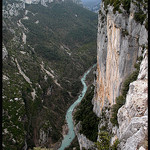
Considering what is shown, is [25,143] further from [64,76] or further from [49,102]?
[64,76]

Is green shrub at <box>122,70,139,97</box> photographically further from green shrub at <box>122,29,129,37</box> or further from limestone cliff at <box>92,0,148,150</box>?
green shrub at <box>122,29,129,37</box>

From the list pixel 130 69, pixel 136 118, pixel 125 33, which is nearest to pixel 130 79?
pixel 130 69

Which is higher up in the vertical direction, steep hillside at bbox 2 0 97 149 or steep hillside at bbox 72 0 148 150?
steep hillside at bbox 72 0 148 150

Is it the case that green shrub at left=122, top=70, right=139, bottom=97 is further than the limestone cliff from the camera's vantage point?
Yes

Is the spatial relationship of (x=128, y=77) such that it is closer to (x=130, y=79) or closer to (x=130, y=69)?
(x=130, y=79)

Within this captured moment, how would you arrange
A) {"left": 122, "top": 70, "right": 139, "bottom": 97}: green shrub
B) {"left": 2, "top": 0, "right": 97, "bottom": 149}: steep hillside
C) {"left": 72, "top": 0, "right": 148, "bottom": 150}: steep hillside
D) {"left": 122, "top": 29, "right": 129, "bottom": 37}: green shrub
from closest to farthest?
{"left": 72, "top": 0, "right": 148, "bottom": 150}: steep hillside < {"left": 122, "top": 70, "right": 139, "bottom": 97}: green shrub < {"left": 122, "top": 29, "right": 129, "bottom": 37}: green shrub < {"left": 2, "top": 0, "right": 97, "bottom": 149}: steep hillside

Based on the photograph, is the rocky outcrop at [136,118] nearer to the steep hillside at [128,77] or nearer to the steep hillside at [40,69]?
the steep hillside at [128,77]

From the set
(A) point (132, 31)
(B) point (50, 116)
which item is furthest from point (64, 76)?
(A) point (132, 31)

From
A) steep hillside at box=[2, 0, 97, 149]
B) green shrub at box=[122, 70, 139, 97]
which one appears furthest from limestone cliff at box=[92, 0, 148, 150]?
steep hillside at box=[2, 0, 97, 149]
